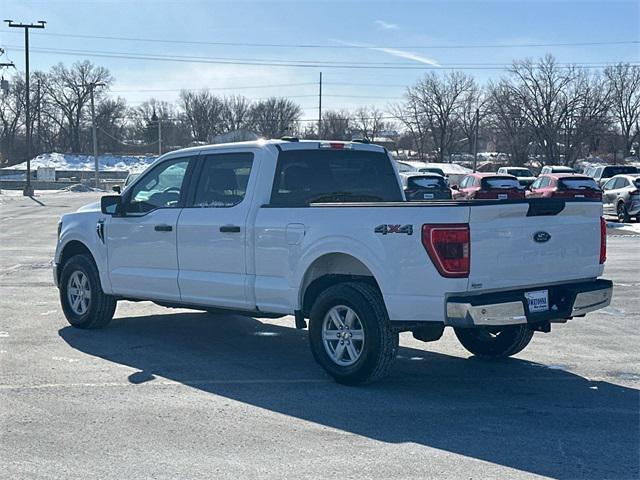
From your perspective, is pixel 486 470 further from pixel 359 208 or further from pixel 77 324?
pixel 77 324

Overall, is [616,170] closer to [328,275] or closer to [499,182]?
[499,182]

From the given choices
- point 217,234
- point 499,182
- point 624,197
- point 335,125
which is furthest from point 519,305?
point 335,125

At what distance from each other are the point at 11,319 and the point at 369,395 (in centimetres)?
519

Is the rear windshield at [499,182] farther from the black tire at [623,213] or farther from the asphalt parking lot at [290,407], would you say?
the asphalt parking lot at [290,407]

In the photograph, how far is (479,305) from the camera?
621 cm

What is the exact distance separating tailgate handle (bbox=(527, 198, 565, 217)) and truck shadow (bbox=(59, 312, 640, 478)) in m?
1.48

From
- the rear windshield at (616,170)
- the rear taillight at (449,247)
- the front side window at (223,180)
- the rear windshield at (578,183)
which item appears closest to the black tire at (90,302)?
the front side window at (223,180)

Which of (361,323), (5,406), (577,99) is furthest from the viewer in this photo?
(577,99)

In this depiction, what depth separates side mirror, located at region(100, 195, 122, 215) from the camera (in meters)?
9.06

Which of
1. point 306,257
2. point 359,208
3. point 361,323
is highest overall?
point 359,208

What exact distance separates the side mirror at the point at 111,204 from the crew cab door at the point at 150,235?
0.07 metres

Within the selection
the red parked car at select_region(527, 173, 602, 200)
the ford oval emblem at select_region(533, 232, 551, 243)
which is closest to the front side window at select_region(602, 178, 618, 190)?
the red parked car at select_region(527, 173, 602, 200)

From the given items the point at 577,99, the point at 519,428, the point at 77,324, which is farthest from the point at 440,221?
the point at 577,99

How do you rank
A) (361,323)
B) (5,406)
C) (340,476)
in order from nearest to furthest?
(340,476), (5,406), (361,323)
